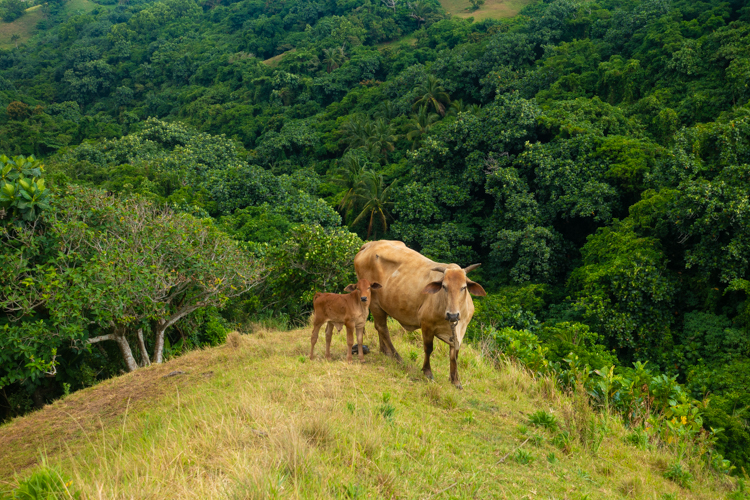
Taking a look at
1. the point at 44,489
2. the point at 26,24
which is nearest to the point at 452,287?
the point at 44,489

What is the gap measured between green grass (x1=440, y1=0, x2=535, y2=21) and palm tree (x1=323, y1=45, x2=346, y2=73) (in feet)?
67.6

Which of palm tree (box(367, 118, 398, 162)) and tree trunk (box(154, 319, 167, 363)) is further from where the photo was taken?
palm tree (box(367, 118, 398, 162))

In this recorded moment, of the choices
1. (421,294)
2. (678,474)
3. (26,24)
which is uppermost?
(26,24)

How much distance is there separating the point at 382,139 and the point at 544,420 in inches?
1541

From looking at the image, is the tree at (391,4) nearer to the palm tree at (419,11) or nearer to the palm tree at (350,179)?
the palm tree at (419,11)

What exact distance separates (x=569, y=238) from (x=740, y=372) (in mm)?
11822

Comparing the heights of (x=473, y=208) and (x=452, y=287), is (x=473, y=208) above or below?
below

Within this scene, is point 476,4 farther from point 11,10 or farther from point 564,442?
point 11,10

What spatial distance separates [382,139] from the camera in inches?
1715

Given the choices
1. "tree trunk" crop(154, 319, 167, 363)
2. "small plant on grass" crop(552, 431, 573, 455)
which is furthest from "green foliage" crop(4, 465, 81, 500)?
"tree trunk" crop(154, 319, 167, 363)

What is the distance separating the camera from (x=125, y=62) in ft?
267

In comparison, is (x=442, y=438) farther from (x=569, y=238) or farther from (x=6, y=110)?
(x=6, y=110)

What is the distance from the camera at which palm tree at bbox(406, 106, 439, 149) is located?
1620 inches

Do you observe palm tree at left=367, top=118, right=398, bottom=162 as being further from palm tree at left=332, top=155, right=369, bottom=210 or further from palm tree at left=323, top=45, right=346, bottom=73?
palm tree at left=323, top=45, right=346, bottom=73
